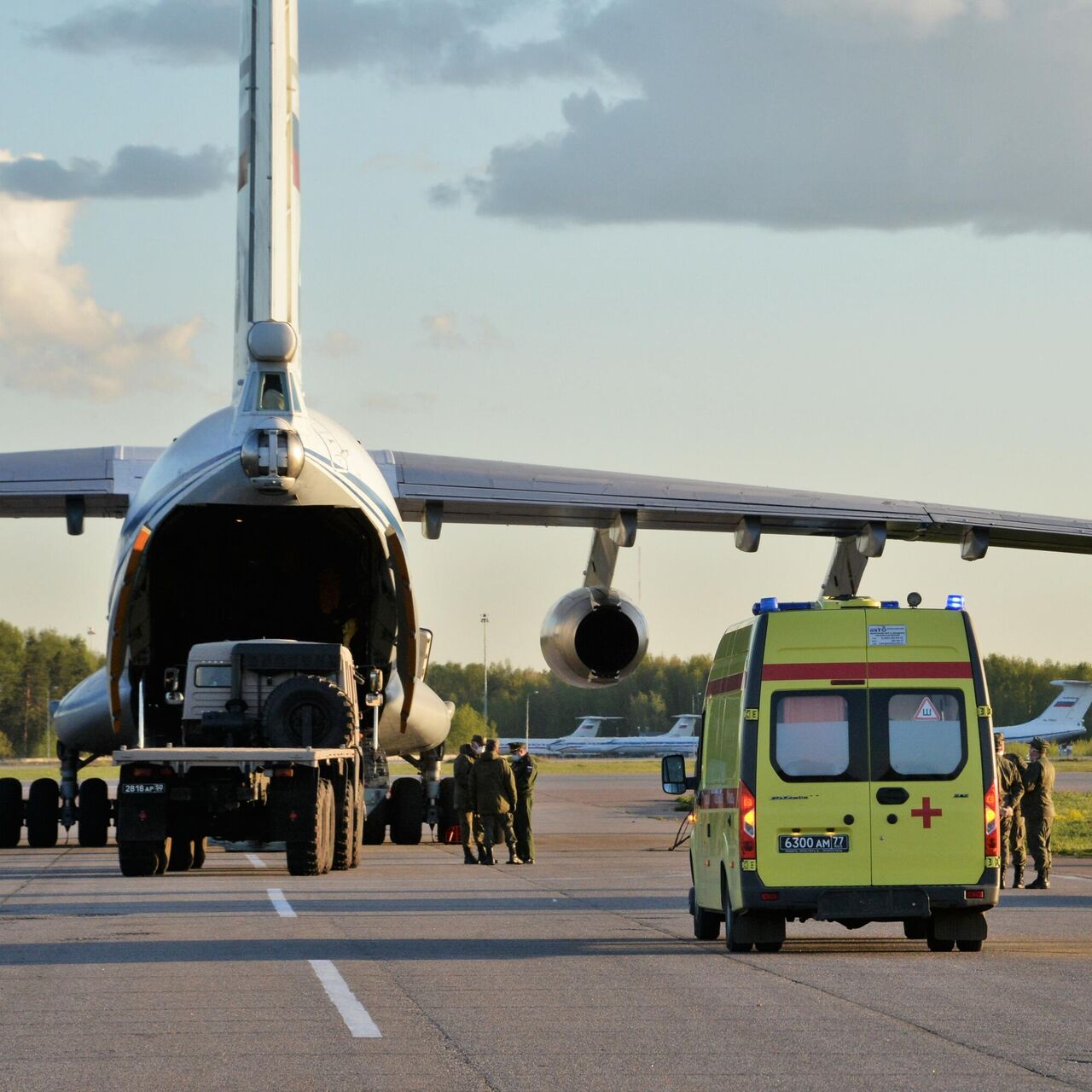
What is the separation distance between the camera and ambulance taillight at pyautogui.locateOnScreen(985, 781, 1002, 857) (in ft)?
39.2

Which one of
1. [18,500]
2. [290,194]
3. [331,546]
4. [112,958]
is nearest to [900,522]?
[331,546]

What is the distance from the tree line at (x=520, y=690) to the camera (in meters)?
143

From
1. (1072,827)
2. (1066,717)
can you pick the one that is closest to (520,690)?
(1066,717)

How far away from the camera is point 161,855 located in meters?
19.6

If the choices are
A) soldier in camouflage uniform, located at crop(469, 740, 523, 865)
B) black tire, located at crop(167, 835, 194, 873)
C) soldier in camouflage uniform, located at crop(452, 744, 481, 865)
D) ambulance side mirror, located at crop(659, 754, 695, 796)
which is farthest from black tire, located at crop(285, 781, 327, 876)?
ambulance side mirror, located at crop(659, 754, 695, 796)

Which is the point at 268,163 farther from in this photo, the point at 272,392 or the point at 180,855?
the point at 180,855

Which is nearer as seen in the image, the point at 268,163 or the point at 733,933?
the point at 733,933

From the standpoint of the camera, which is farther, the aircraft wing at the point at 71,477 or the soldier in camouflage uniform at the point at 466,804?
the soldier in camouflage uniform at the point at 466,804

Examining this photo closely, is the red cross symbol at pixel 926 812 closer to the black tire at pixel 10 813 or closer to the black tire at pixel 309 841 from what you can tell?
the black tire at pixel 309 841

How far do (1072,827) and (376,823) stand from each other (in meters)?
13.2

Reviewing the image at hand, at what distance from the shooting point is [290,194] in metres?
19.5

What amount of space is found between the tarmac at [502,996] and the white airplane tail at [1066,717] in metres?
75.8

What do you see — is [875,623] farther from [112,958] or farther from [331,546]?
[331,546]

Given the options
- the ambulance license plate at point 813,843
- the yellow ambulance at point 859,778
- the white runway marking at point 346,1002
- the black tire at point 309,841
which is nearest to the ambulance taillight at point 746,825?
the yellow ambulance at point 859,778
